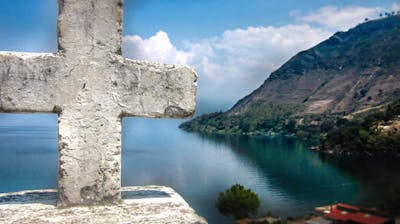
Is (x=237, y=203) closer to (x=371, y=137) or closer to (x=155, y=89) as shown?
(x=155, y=89)

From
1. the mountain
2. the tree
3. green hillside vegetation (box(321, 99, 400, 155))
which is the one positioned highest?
the mountain

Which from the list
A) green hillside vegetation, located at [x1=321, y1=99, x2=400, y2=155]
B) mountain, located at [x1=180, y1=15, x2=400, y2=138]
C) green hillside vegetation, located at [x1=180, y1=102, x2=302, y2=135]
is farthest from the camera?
green hillside vegetation, located at [x1=180, y1=102, x2=302, y2=135]

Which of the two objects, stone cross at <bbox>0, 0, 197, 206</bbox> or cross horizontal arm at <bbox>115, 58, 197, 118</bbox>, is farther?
cross horizontal arm at <bbox>115, 58, 197, 118</bbox>

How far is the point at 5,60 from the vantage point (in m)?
2.82

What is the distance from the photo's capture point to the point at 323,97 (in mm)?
161750

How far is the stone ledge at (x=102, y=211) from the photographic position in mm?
2693

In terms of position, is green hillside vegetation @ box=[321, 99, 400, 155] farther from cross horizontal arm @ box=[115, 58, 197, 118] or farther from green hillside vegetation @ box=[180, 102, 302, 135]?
cross horizontal arm @ box=[115, 58, 197, 118]

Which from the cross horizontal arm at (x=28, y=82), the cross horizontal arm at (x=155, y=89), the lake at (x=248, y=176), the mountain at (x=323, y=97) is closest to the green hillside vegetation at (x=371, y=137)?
the lake at (x=248, y=176)

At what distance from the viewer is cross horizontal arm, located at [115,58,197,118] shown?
300 cm

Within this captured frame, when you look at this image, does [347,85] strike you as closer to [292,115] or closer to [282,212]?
[292,115]

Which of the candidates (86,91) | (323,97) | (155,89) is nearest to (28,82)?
(86,91)

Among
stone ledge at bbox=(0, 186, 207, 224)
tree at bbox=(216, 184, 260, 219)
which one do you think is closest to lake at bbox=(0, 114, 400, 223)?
tree at bbox=(216, 184, 260, 219)

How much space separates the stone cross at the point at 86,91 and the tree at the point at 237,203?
100 feet

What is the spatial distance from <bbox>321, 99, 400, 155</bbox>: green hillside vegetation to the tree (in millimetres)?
45414
